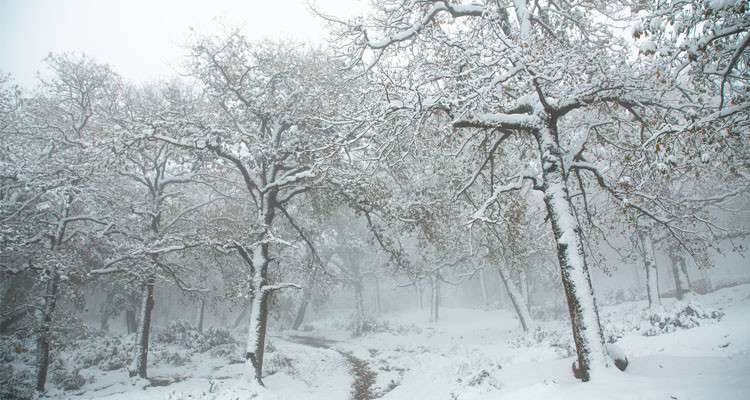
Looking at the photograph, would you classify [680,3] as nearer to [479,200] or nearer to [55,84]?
[479,200]

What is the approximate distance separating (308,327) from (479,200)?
28.4 metres

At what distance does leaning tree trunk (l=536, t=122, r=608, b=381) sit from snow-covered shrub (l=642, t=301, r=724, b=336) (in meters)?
A: 6.21

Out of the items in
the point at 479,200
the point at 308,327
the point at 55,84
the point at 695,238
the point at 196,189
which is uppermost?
the point at 55,84

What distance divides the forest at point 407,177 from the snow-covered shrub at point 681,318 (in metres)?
0.06

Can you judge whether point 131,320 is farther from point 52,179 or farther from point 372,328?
point 52,179

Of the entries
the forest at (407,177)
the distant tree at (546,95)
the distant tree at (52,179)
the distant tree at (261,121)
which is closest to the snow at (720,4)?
the forest at (407,177)

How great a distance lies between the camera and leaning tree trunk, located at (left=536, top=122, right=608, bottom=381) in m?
6.00

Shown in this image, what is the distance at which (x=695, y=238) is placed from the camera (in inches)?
321

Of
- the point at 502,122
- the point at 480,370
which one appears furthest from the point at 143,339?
the point at 502,122

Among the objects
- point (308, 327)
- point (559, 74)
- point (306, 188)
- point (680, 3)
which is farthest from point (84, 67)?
point (308, 327)

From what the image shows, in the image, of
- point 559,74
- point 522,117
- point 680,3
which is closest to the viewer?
point 680,3

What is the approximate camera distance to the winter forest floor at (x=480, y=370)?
541cm

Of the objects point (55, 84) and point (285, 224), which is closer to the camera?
point (55, 84)

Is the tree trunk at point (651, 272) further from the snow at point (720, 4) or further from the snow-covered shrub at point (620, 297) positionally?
the snow at point (720, 4)
